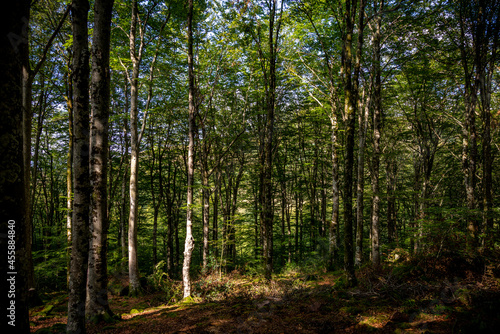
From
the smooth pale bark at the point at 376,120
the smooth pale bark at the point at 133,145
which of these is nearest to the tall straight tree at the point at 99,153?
the smooth pale bark at the point at 133,145

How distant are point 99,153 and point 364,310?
670cm

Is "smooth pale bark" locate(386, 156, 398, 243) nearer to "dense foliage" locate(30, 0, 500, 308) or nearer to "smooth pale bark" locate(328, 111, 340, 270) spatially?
"dense foliage" locate(30, 0, 500, 308)

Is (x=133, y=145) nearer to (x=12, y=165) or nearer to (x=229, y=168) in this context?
(x=229, y=168)

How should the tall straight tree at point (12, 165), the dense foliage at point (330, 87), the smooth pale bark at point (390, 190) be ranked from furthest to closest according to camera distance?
1. the smooth pale bark at point (390, 190)
2. the dense foliage at point (330, 87)
3. the tall straight tree at point (12, 165)

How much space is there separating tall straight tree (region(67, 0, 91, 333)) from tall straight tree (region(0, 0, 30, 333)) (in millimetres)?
1623

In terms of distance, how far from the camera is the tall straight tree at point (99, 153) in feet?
15.5

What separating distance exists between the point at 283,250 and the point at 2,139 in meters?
22.4

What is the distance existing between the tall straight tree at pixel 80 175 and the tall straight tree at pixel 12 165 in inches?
63.9

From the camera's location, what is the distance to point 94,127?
5.16 metres

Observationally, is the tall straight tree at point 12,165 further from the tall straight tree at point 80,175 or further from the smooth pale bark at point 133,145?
the smooth pale bark at point 133,145

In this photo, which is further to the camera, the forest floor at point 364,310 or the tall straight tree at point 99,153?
the tall straight tree at point 99,153

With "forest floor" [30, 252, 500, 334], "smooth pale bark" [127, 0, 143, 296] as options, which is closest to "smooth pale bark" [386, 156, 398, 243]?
"forest floor" [30, 252, 500, 334]

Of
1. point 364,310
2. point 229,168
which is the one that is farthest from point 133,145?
point 364,310

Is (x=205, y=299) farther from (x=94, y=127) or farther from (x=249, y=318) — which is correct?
(x=94, y=127)
